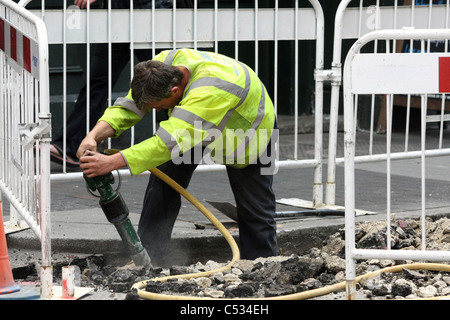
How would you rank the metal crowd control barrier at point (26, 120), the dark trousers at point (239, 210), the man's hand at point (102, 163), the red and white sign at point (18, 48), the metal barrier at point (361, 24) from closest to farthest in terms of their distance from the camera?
the metal crowd control barrier at point (26, 120) < the red and white sign at point (18, 48) < the man's hand at point (102, 163) < the dark trousers at point (239, 210) < the metal barrier at point (361, 24)

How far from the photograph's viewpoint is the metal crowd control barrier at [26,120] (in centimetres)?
407

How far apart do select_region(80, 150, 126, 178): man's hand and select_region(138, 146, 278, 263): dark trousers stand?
748 millimetres

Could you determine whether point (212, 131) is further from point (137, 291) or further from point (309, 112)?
point (309, 112)

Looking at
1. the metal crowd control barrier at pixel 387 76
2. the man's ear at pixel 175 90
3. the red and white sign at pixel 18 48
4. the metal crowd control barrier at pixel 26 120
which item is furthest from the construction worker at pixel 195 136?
the metal crowd control barrier at pixel 387 76

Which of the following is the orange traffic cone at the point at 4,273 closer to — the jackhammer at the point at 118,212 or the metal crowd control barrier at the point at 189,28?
the jackhammer at the point at 118,212

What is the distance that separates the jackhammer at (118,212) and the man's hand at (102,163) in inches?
6.0

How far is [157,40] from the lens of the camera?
5.95 meters

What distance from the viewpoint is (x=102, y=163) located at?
454cm

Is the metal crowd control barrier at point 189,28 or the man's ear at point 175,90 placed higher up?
the metal crowd control barrier at point 189,28

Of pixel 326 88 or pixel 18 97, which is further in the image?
pixel 326 88

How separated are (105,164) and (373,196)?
118 inches

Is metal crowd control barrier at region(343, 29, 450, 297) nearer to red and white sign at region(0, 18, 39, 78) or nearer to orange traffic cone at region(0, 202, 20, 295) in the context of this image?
red and white sign at region(0, 18, 39, 78)

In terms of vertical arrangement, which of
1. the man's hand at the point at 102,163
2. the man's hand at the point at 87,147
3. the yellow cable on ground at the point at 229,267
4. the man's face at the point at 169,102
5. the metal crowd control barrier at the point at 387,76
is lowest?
the yellow cable on ground at the point at 229,267

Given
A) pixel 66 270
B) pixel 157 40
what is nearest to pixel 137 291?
pixel 66 270
